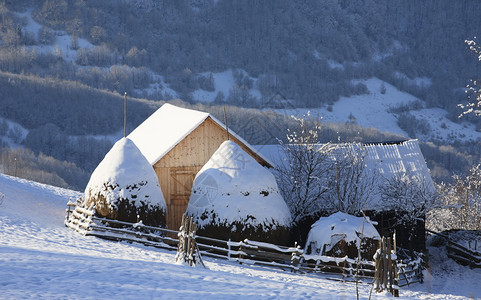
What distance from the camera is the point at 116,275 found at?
14.9 metres

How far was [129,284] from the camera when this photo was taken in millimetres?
14086

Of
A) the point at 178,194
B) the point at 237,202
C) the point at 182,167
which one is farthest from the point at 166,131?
the point at 237,202

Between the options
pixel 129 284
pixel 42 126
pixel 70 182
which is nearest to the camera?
pixel 129 284

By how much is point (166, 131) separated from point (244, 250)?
916 centimetres

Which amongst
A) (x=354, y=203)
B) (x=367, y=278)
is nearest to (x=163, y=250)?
(x=367, y=278)

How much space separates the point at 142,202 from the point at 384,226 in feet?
42.0

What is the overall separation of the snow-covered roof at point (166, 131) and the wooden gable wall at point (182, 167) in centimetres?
36

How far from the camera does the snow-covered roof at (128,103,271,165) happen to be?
89.3 feet

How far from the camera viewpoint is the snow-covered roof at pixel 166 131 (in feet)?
89.3

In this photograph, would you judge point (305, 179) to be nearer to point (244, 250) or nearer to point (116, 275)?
point (244, 250)

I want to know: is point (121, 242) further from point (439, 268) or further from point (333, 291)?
point (439, 268)

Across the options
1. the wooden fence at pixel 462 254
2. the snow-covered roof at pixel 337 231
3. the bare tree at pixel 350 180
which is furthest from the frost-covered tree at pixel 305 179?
the wooden fence at pixel 462 254

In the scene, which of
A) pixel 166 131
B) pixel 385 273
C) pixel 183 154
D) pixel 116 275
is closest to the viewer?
pixel 116 275

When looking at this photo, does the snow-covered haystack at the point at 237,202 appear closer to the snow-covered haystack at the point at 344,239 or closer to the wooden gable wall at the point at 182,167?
the snow-covered haystack at the point at 344,239
